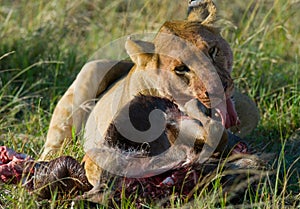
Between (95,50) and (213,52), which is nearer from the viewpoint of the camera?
(213,52)

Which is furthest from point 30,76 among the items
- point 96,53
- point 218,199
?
point 218,199

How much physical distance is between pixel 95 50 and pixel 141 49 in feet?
7.21

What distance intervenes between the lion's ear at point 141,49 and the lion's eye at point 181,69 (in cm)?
23

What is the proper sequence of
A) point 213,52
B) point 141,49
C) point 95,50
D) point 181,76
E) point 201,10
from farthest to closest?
point 95,50, point 201,10, point 141,49, point 213,52, point 181,76

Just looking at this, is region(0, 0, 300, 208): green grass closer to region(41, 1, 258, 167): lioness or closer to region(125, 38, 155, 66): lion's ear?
region(41, 1, 258, 167): lioness

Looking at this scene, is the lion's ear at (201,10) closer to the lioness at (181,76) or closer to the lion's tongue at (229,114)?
the lioness at (181,76)

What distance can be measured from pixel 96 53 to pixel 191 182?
2.83 metres

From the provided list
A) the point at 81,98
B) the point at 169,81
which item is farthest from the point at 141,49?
the point at 81,98

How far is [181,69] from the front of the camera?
132 inches

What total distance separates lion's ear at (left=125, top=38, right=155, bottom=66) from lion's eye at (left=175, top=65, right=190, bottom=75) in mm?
230

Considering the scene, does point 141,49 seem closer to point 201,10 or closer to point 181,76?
point 181,76

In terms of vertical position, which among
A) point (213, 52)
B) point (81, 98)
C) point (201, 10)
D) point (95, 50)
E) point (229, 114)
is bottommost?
point (95, 50)

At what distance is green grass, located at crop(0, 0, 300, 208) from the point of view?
12.0ft

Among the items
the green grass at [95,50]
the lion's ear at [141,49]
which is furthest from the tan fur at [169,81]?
the green grass at [95,50]
